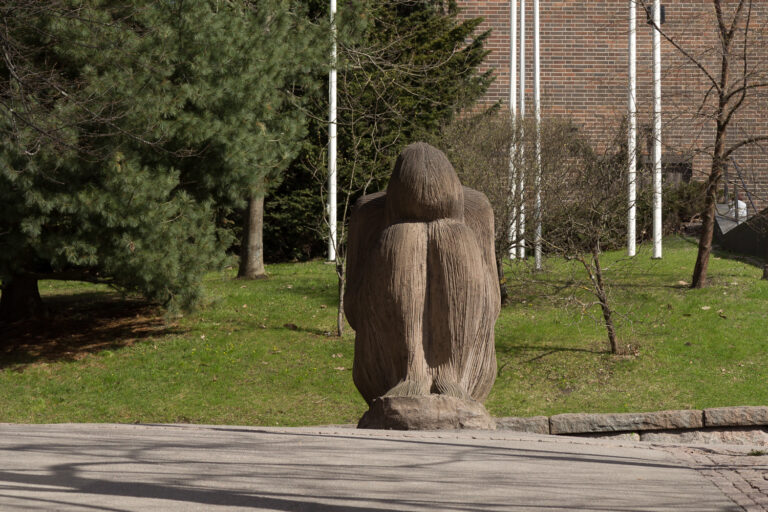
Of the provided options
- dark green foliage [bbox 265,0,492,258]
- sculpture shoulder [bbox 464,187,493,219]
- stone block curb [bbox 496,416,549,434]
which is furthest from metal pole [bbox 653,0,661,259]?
sculpture shoulder [bbox 464,187,493,219]

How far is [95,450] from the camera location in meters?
5.59

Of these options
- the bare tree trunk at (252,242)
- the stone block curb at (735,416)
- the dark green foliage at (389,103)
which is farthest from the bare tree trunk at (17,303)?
the stone block curb at (735,416)

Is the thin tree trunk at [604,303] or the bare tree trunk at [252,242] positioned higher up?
the bare tree trunk at [252,242]

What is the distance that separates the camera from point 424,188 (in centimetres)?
725

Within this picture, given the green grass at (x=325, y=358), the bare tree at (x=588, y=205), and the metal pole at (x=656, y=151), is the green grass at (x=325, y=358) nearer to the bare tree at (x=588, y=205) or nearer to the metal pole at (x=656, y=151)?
the bare tree at (x=588, y=205)

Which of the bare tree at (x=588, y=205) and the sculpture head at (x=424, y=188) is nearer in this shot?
the sculpture head at (x=424, y=188)

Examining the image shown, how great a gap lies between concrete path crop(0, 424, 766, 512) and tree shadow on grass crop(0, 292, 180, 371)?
808cm

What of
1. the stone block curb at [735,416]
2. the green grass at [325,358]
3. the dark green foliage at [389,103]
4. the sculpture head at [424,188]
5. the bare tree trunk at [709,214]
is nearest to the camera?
the sculpture head at [424,188]

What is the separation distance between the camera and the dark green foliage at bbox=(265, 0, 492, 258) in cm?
1967

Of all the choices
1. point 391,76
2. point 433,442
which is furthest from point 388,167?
point 433,442

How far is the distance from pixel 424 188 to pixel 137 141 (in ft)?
20.8

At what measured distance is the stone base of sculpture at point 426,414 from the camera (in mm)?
6770

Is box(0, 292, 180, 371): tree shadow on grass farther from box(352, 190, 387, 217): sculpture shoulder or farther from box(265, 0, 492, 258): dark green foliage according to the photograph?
box(352, 190, 387, 217): sculpture shoulder

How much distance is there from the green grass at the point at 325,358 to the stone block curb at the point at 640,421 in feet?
10.5
